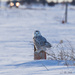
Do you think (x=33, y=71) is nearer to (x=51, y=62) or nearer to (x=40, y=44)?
(x=51, y=62)

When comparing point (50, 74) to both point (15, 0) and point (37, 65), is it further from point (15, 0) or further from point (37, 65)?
point (15, 0)

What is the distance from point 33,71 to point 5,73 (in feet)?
1.69

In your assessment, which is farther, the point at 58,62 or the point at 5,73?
the point at 58,62

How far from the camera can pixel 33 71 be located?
4.25 meters

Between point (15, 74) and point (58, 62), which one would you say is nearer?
point (15, 74)

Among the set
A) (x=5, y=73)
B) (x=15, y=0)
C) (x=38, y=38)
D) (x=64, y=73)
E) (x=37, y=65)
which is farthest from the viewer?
(x=15, y=0)

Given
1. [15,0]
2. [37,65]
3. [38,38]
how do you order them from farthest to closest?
[15,0]
[38,38]
[37,65]

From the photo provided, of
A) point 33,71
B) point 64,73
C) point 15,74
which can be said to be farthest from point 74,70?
point 15,74

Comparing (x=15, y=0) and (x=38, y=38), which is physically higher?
(x=15, y=0)

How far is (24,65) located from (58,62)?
0.76m

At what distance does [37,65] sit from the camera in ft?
16.1

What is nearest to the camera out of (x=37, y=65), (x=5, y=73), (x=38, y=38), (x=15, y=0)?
(x=5, y=73)

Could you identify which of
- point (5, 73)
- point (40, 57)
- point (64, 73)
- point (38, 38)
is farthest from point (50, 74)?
point (38, 38)

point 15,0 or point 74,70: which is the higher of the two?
point 15,0
